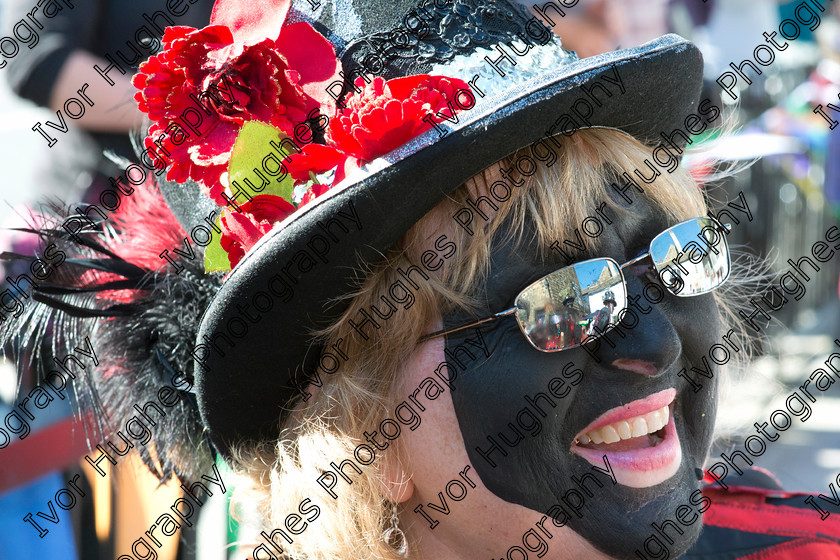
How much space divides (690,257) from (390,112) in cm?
65

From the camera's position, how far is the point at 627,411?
1436mm

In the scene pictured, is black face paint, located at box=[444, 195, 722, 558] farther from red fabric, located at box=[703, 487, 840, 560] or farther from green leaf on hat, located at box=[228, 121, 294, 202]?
red fabric, located at box=[703, 487, 840, 560]

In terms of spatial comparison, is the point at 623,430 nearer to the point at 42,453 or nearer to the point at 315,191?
the point at 315,191

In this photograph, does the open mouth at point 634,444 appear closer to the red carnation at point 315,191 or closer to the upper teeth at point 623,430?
the upper teeth at point 623,430

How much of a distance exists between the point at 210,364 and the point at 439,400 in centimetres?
47

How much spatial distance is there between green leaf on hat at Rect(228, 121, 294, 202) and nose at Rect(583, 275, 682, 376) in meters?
0.66

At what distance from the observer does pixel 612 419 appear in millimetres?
1440

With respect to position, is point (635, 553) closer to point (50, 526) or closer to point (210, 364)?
point (210, 364)

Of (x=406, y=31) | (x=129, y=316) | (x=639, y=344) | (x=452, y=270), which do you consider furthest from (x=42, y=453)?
(x=639, y=344)

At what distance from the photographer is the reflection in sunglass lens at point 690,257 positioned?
147 cm

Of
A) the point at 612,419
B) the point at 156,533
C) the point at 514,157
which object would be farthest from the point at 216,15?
the point at 156,533

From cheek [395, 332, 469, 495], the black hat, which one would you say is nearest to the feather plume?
the black hat

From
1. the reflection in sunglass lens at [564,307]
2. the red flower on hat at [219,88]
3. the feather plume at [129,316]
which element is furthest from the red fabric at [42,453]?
the reflection in sunglass lens at [564,307]

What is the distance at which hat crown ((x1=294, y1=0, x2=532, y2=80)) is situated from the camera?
145 centimetres
